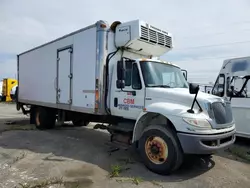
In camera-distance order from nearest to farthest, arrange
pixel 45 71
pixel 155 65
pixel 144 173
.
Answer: pixel 144 173 → pixel 155 65 → pixel 45 71

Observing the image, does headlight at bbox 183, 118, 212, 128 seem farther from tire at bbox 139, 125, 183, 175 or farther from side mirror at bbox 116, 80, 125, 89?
side mirror at bbox 116, 80, 125, 89

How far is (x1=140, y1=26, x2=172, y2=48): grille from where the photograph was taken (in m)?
5.83

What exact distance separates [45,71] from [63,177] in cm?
533

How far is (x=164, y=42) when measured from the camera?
654 centimetres

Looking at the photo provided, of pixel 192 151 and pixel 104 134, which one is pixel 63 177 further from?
pixel 104 134

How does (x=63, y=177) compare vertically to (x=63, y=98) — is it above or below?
below

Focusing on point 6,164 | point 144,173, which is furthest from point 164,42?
point 6,164

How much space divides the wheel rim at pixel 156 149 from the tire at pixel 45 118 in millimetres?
5554

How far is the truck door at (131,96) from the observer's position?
5367mm

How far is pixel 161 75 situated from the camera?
555 cm

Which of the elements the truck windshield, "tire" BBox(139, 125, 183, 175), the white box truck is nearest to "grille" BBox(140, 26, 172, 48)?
the white box truck

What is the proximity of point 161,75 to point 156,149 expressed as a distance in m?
1.80

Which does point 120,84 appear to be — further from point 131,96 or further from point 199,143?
point 199,143

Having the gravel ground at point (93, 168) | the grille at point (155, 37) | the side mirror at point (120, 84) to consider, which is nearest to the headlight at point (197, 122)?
the gravel ground at point (93, 168)
